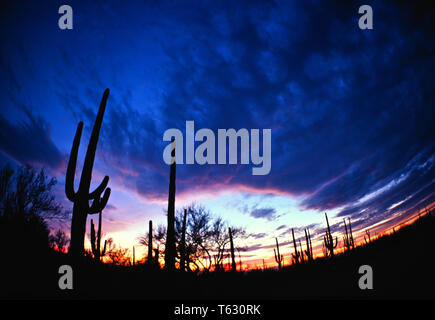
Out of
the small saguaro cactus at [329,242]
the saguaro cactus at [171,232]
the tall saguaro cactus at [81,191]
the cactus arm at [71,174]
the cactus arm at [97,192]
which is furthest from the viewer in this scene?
the small saguaro cactus at [329,242]

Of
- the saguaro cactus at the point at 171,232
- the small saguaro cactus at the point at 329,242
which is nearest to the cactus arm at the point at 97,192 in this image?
the saguaro cactus at the point at 171,232

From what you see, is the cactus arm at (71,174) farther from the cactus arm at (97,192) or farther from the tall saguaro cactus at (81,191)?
the cactus arm at (97,192)

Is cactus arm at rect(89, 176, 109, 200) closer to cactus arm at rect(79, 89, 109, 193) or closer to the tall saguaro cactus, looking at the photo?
the tall saguaro cactus

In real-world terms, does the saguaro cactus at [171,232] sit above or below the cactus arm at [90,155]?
below

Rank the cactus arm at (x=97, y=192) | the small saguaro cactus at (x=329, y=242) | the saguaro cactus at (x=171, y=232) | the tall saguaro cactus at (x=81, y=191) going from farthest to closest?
the small saguaro cactus at (x=329, y=242), the saguaro cactus at (x=171, y=232), the cactus arm at (x=97, y=192), the tall saguaro cactus at (x=81, y=191)

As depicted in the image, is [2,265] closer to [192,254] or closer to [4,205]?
[4,205]

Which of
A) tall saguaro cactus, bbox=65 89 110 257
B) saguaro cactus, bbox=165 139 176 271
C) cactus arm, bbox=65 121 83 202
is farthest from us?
saguaro cactus, bbox=165 139 176 271

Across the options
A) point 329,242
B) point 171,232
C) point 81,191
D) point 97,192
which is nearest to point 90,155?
point 81,191

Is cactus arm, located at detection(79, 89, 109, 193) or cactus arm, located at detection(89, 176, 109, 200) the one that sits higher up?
cactus arm, located at detection(79, 89, 109, 193)

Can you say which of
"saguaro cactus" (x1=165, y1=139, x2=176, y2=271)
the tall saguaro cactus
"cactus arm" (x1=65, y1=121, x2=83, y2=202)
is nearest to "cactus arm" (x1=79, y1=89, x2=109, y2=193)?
the tall saguaro cactus

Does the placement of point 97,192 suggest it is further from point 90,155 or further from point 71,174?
point 90,155
